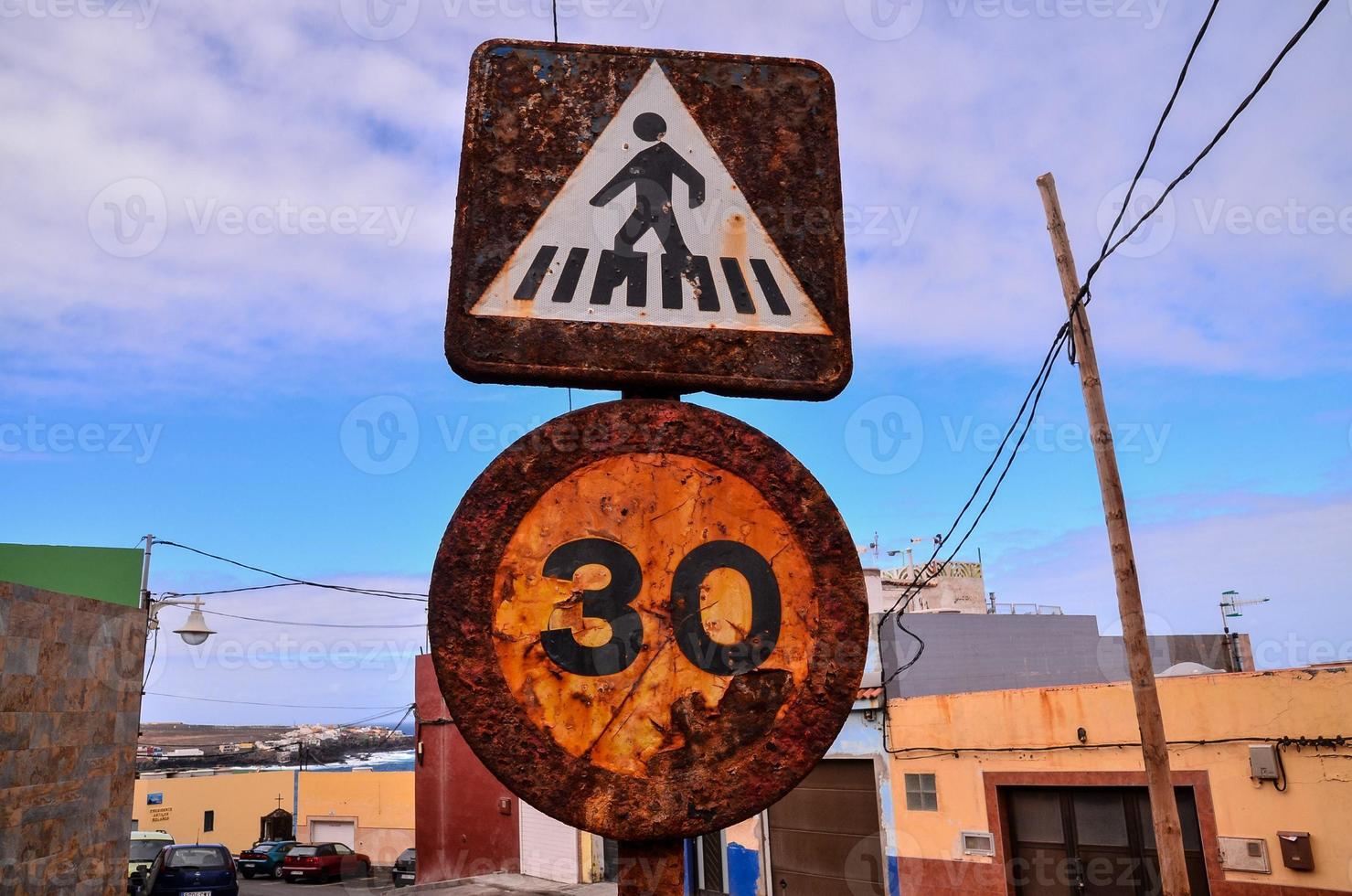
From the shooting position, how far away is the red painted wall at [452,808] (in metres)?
19.9

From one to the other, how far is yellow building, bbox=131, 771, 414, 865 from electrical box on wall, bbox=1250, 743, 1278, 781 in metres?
30.0

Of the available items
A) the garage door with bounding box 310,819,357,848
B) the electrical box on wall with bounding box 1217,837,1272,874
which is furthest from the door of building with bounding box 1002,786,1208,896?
the garage door with bounding box 310,819,357,848

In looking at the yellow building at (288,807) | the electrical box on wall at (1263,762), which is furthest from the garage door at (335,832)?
the electrical box on wall at (1263,762)

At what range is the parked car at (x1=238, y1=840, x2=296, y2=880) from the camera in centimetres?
2889

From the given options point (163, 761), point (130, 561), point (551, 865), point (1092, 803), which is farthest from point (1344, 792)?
point (163, 761)

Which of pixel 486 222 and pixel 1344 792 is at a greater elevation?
pixel 486 222

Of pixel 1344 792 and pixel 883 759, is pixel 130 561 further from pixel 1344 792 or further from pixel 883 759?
pixel 1344 792

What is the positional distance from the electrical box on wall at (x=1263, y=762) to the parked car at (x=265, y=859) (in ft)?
90.1

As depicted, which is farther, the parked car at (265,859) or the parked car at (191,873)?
the parked car at (265,859)

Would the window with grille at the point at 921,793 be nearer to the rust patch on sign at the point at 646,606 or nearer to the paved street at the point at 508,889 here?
the paved street at the point at 508,889

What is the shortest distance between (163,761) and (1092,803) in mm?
53303

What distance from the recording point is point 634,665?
1.37 metres

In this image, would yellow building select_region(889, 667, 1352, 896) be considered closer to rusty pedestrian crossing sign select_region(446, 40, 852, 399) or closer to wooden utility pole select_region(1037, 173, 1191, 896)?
wooden utility pole select_region(1037, 173, 1191, 896)

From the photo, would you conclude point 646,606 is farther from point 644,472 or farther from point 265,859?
point 265,859
